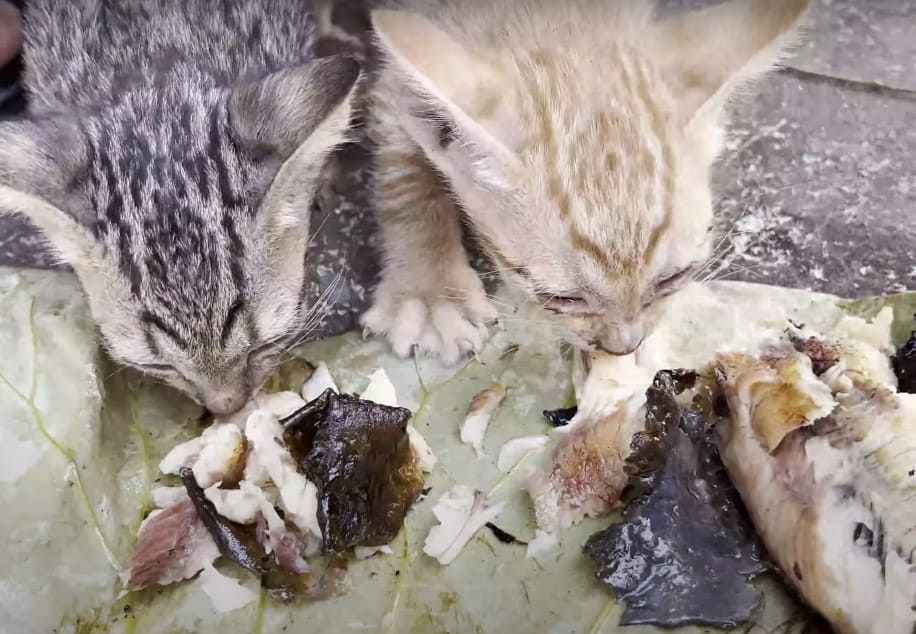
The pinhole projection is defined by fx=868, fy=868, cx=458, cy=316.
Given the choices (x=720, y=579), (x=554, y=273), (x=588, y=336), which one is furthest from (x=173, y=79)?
(x=720, y=579)

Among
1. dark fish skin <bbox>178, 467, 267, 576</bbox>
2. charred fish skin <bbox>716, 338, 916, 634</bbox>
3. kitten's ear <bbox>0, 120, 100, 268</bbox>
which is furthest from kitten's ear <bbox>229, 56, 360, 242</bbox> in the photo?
charred fish skin <bbox>716, 338, 916, 634</bbox>

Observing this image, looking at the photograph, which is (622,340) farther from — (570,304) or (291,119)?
(291,119)

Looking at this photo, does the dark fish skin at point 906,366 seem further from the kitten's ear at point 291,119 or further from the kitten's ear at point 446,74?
the kitten's ear at point 291,119

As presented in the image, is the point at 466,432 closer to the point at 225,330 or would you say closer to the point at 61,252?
the point at 225,330

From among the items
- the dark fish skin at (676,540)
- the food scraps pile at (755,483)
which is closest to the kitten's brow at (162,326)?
the food scraps pile at (755,483)

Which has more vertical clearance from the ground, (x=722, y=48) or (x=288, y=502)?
(x=722, y=48)

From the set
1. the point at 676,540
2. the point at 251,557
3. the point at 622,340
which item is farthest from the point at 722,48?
the point at 251,557

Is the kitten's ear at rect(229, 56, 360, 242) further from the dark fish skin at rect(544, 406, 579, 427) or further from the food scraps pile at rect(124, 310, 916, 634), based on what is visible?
the dark fish skin at rect(544, 406, 579, 427)
